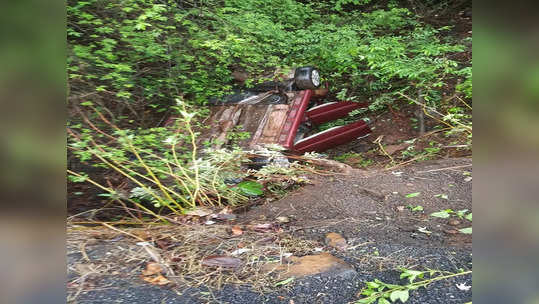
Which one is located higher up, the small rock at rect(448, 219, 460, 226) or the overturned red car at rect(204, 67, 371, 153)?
the overturned red car at rect(204, 67, 371, 153)

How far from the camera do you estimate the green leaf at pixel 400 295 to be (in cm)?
141

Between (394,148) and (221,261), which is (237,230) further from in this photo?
(394,148)

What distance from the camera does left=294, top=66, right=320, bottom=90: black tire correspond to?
424cm

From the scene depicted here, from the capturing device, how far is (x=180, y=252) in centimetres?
202

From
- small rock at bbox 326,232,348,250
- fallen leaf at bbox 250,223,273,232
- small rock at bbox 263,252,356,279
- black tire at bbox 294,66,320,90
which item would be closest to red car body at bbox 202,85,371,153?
black tire at bbox 294,66,320,90

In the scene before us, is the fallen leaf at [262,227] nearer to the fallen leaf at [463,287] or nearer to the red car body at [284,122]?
the fallen leaf at [463,287]

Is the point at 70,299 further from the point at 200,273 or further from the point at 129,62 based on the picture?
the point at 129,62

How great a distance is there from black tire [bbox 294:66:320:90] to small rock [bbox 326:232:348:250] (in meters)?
2.39

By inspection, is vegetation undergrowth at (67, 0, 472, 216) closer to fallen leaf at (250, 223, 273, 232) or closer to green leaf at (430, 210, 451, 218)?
fallen leaf at (250, 223, 273, 232)

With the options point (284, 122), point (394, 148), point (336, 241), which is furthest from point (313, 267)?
point (394, 148)

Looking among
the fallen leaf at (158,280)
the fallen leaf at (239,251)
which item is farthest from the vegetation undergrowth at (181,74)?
the fallen leaf at (158,280)

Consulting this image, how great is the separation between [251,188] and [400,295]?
1.75m

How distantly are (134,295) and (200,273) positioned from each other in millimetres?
332

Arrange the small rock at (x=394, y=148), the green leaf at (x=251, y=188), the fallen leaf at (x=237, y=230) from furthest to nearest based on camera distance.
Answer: the small rock at (x=394, y=148) → the green leaf at (x=251, y=188) → the fallen leaf at (x=237, y=230)
